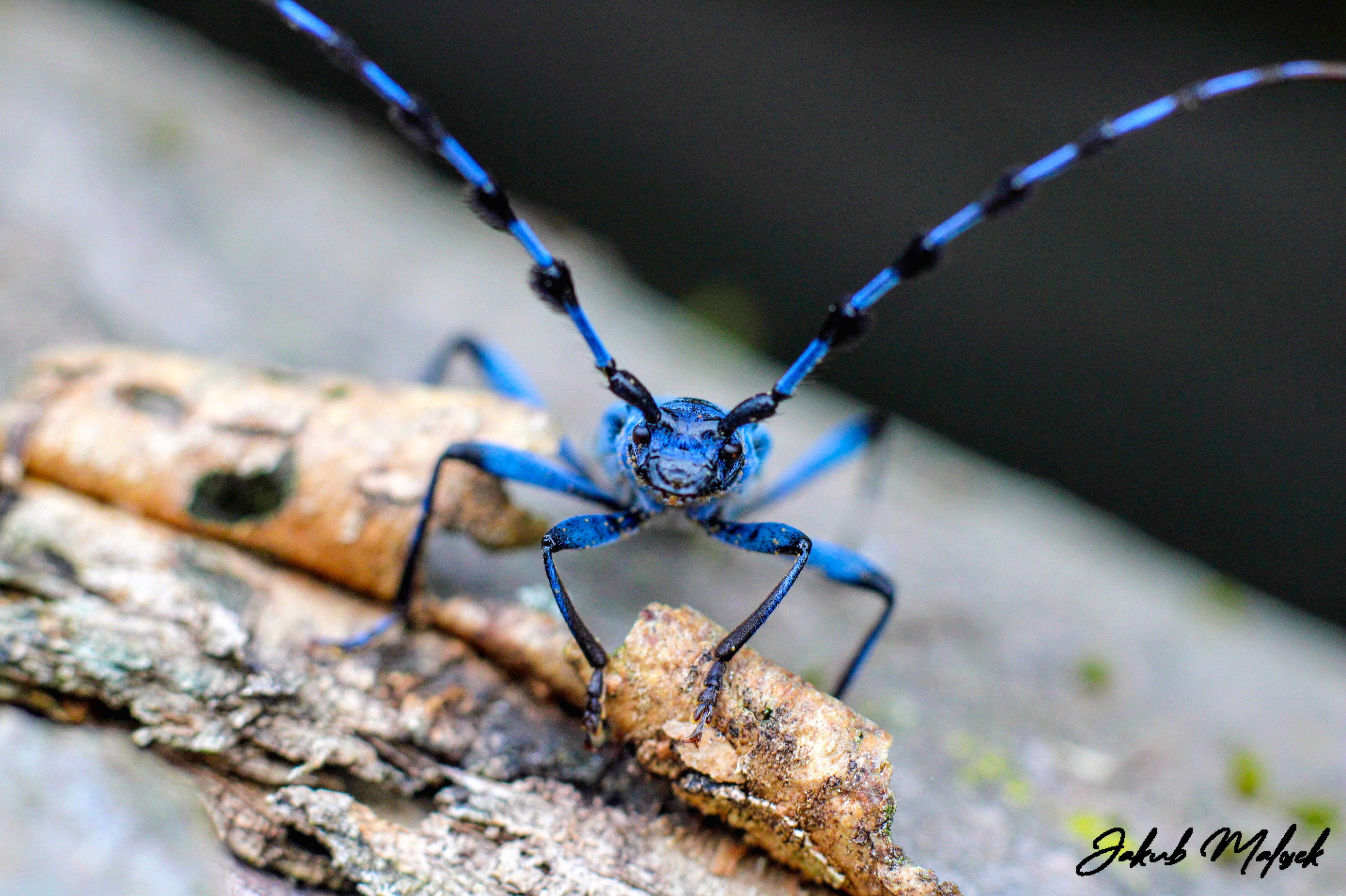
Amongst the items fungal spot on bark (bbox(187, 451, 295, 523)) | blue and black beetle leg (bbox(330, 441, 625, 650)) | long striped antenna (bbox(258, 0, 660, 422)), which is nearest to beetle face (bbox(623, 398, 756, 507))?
long striped antenna (bbox(258, 0, 660, 422))

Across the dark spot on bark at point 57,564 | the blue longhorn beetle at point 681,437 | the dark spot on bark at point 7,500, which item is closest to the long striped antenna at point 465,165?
the blue longhorn beetle at point 681,437

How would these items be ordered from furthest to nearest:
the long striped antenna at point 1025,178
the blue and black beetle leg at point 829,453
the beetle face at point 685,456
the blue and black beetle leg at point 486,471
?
the blue and black beetle leg at point 829,453 < the blue and black beetle leg at point 486,471 < the beetle face at point 685,456 < the long striped antenna at point 1025,178

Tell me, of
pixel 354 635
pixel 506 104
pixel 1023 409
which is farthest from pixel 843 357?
pixel 506 104

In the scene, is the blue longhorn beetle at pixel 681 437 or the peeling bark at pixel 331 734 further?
the peeling bark at pixel 331 734

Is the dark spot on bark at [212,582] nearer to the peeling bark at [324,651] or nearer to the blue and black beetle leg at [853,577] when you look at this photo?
the peeling bark at [324,651]

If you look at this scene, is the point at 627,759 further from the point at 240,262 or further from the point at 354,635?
the point at 240,262

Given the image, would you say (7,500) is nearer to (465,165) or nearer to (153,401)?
(153,401)

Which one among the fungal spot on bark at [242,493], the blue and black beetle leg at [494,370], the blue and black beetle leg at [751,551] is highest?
the blue and black beetle leg at [494,370]
